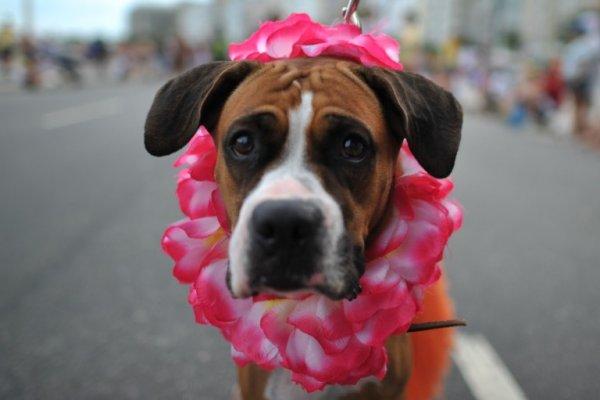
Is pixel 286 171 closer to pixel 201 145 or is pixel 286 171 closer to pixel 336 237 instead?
pixel 336 237

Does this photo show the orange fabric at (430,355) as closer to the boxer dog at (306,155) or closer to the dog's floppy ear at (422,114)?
the boxer dog at (306,155)

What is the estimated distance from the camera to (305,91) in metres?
2.22

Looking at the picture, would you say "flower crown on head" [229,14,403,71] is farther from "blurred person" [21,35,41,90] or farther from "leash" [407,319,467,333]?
"blurred person" [21,35,41,90]

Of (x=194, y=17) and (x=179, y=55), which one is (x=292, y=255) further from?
(x=194, y=17)

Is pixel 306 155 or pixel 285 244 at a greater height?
pixel 306 155

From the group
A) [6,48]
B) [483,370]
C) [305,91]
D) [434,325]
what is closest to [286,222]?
[305,91]

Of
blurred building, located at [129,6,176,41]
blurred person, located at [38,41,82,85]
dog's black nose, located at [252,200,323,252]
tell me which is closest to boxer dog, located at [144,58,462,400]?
dog's black nose, located at [252,200,323,252]

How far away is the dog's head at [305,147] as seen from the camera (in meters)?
1.96

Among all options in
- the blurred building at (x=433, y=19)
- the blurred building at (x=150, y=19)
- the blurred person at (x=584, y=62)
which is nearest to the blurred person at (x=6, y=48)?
the blurred person at (x=584, y=62)

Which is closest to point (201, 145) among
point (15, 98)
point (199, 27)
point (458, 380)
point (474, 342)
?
point (458, 380)

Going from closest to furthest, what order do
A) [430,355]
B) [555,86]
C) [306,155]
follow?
[306,155]
[430,355]
[555,86]

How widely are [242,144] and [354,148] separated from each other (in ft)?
1.15

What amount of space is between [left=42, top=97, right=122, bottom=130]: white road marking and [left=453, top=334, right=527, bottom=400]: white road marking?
992 cm

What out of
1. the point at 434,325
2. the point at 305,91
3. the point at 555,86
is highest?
→ the point at 305,91
